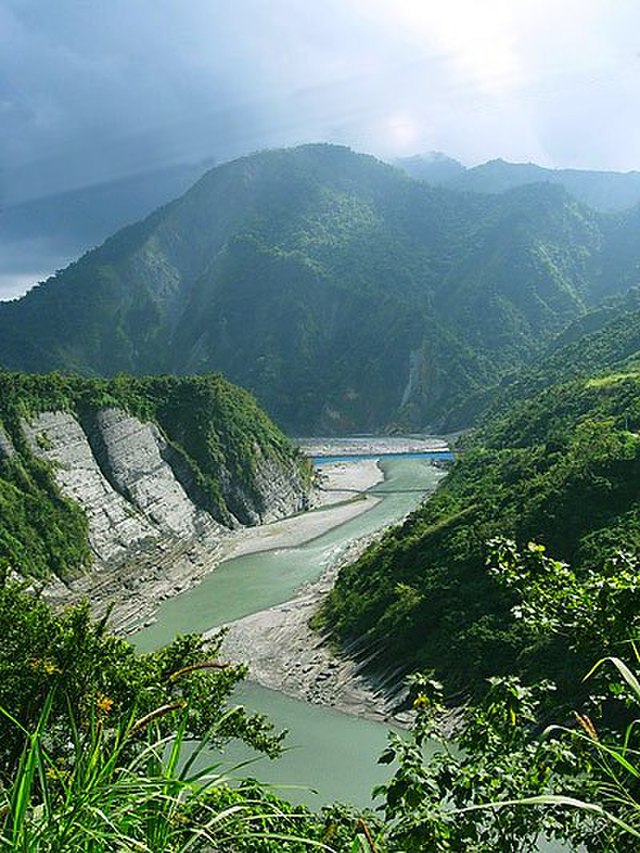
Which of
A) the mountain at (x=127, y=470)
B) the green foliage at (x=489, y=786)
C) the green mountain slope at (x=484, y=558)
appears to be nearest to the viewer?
the green foliage at (x=489, y=786)

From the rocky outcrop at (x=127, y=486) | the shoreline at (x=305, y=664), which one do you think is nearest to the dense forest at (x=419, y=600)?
the rocky outcrop at (x=127, y=486)

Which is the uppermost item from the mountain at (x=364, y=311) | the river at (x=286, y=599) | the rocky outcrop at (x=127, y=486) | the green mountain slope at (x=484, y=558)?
the mountain at (x=364, y=311)

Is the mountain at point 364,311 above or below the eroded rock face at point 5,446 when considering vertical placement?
above

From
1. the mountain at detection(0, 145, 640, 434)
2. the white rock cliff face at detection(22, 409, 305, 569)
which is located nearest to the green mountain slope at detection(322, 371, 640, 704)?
the white rock cliff face at detection(22, 409, 305, 569)

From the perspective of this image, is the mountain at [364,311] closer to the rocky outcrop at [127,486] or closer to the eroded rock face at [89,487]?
the rocky outcrop at [127,486]

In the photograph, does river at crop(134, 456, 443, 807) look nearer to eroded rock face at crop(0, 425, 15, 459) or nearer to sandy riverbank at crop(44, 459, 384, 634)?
sandy riverbank at crop(44, 459, 384, 634)

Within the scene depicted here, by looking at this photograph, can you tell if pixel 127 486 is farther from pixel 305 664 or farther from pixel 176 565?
pixel 305 664
